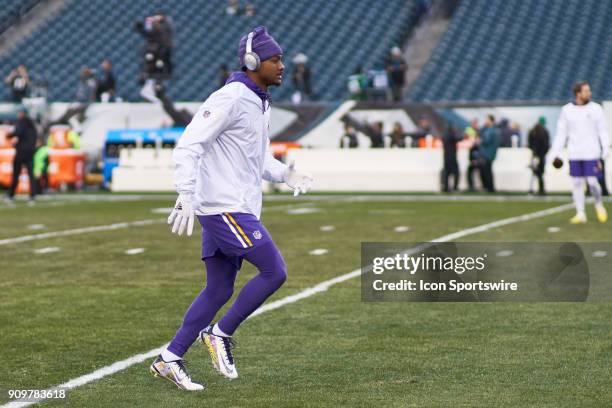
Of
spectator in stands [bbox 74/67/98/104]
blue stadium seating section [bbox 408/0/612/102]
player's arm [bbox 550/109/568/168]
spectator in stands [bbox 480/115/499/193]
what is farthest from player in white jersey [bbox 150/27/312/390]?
spectator in stands [bbox 74/67/98/104]

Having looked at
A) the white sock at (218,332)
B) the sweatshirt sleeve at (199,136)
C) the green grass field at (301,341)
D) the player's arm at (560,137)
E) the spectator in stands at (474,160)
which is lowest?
the spectator in stands at (474,160)

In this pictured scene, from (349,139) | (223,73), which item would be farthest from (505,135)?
(223,73)

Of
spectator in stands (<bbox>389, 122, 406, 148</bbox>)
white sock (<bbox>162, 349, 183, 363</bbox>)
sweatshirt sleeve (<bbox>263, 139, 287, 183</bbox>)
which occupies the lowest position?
spectator in stands (<bbox>389, 122, 406, 148</bbox>)

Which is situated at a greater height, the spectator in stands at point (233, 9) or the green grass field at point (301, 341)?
the spectator in stands at point (233, 9)

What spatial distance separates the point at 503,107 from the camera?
3212 centimetres

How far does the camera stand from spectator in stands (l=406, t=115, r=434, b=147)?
32.2 m

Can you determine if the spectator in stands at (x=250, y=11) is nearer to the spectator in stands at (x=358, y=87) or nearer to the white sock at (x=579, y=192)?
the spectator in stands at (x=358, y=87)

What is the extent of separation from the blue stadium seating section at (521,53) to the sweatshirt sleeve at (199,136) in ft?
89.9

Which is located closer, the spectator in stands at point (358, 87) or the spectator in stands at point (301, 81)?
the spectator in stands at point (358, 87)

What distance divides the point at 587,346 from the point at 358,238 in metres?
8.63

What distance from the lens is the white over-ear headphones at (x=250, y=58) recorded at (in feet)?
21.0

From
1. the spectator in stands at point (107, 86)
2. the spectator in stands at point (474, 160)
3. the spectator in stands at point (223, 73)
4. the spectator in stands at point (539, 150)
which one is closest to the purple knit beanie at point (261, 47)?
the spectator in stands at point (539, 150)

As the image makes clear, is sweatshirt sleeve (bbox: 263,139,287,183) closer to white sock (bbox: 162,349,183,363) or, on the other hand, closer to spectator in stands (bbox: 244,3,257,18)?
white sock (bbox: 162,349,183,363)

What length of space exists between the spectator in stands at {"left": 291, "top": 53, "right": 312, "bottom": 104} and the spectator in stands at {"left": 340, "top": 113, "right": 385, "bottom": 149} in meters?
1.75
